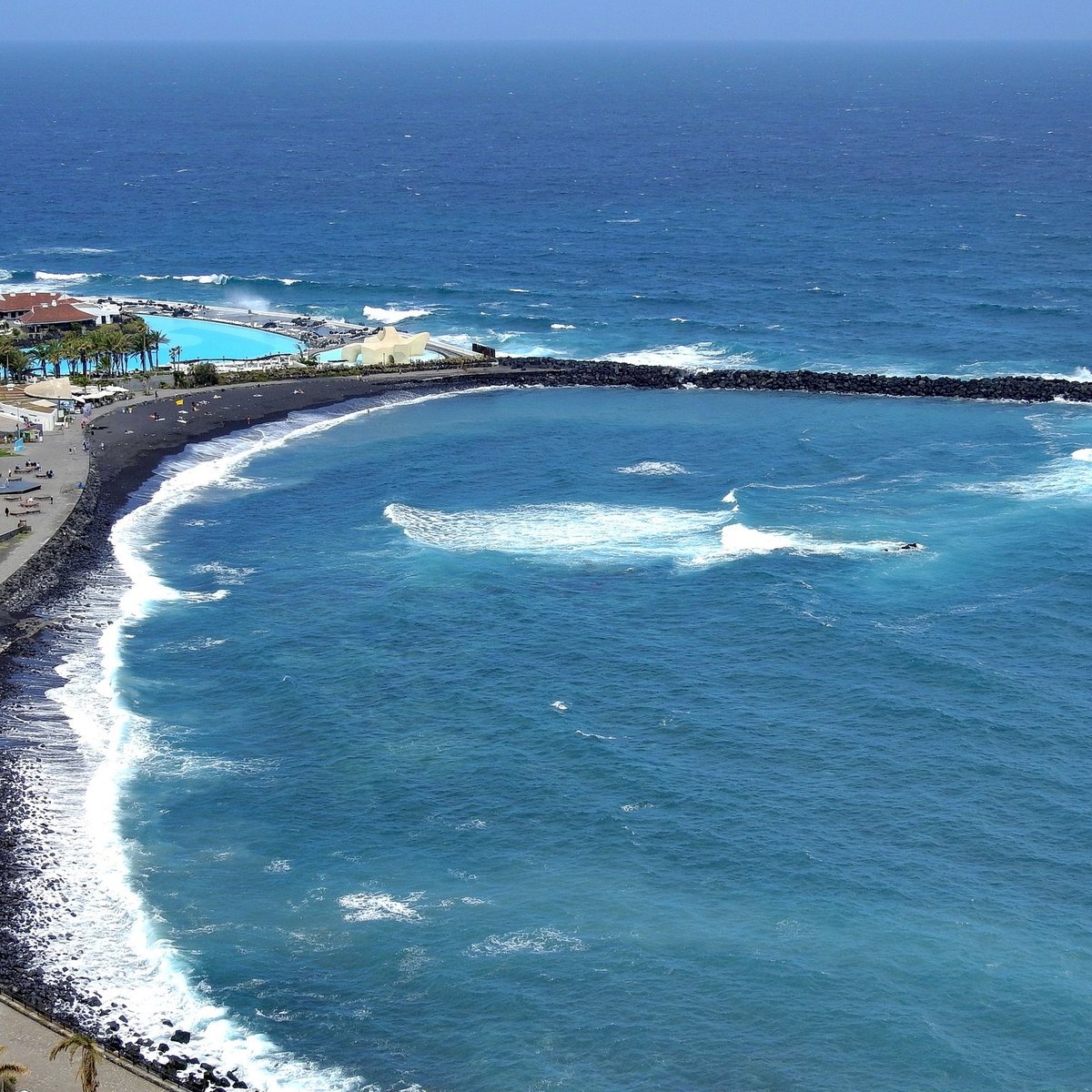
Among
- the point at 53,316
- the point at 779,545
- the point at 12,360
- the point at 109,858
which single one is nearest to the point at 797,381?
the point at 779,545

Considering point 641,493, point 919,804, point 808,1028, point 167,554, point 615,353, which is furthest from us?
point 615,353

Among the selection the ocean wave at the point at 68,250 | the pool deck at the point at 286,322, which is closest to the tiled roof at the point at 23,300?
the pool deck at the point at 286,322

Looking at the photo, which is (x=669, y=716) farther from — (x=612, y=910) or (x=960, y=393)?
(x=960, y=393)

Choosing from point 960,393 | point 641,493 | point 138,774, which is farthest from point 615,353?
point 138,774

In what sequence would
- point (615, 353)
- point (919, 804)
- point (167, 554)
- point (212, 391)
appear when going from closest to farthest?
point (919, 804) → point (167, 554) → point (212, 391) → point (615, 353)

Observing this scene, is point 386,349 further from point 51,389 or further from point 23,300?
point 23,300

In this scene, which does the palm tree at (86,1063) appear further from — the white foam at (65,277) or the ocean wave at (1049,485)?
the white foam at (65,277)
